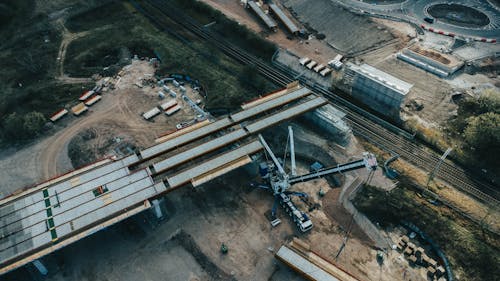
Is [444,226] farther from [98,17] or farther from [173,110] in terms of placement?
[98,17]

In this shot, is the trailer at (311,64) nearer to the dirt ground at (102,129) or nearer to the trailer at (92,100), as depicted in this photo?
the dirt ground at (102,129)

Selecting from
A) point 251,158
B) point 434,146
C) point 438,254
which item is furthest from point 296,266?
A: point 434,146

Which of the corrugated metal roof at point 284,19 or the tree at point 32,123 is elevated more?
the corrugated metal roof at point 284,19

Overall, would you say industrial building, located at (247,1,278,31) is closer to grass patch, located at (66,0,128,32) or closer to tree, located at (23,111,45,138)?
grass patch, located at (66,0,128,32)

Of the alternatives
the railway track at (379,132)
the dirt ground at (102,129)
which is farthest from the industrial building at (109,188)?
the railway track at (379,132)

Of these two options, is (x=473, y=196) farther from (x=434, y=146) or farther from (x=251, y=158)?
(x=251, y=158)

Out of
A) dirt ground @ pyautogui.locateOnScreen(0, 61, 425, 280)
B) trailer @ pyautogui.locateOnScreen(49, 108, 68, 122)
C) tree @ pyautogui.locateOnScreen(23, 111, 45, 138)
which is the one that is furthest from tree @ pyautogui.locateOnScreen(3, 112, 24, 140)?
trailer @ pyautogui.locateOnScreen(49, 108, 68, 122)
